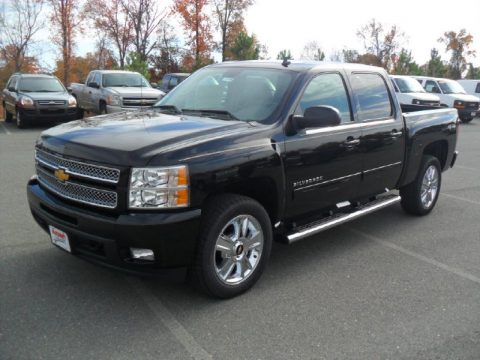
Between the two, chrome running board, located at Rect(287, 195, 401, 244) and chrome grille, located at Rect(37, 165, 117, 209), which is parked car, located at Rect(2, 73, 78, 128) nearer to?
chrome grille, located at Rect(37, 165, 117, 209)

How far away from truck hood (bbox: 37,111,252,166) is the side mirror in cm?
47

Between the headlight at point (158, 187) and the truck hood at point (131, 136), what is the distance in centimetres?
10

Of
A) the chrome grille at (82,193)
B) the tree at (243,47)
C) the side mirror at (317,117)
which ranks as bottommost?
the chrome grille at (82,193)

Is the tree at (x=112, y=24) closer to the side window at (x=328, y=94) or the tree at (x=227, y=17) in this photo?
the tree at (x=227, y=17)

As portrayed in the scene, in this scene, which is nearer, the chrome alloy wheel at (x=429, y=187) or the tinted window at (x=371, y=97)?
the tinted window at (x=371, y=97)

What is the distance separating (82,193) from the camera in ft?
11.3

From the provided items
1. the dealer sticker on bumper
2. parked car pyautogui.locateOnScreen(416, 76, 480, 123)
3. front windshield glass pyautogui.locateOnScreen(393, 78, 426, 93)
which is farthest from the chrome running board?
parked car pyautogui.locateOnScreen(416, 76, 480, 123)

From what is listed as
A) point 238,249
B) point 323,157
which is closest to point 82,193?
point 238,249

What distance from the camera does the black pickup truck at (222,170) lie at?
323 centimetres

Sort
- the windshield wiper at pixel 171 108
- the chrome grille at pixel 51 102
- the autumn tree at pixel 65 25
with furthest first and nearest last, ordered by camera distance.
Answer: the autumn tree at pixel 65 25 → the chrome grille at pixel 51 102 → the windshield wiper at pixel 171 108

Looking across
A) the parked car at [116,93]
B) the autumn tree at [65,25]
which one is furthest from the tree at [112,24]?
the parked car at [116,93]

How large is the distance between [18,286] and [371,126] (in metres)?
3.63

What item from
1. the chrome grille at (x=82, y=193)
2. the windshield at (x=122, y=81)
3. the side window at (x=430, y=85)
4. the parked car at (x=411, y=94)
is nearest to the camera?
the chrome grille at (x=82, y=193)

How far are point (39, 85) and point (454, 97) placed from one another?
17296 mm
